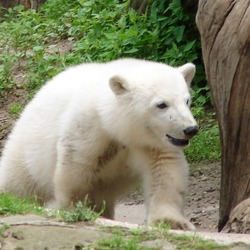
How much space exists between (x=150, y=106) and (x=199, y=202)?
2.57 meters

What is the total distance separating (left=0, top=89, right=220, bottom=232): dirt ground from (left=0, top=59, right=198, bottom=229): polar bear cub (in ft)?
4.08

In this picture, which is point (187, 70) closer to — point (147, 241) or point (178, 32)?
point (147, 241)

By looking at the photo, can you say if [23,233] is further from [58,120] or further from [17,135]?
[17,135]

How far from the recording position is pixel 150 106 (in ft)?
22.1

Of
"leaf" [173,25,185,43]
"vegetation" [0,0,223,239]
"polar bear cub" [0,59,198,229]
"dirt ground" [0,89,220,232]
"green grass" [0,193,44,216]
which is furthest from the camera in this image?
"leaf" [173,25,185,43]

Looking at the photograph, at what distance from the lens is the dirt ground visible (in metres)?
8.50

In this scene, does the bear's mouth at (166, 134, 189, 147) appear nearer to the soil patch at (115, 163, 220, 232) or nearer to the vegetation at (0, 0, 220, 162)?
the soil patch at (115, 163, 220, 232)

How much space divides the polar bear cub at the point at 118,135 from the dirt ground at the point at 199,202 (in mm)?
1242

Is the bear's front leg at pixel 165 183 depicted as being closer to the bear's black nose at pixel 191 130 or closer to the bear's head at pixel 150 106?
the bear's head at pixel 150 106

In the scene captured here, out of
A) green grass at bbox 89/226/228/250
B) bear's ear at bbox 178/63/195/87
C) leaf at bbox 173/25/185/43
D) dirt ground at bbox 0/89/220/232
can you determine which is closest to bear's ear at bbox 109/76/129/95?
bear's ear at bbox 178/63/195/87

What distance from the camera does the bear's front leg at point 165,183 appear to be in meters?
6.72

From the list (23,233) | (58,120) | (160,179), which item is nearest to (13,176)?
(58,120)

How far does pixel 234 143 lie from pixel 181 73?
2.47ft

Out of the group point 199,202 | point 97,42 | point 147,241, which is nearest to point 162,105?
point 147,241
